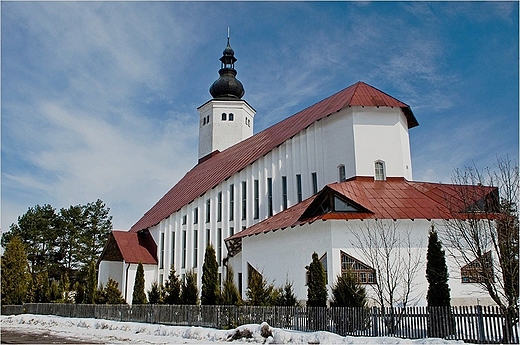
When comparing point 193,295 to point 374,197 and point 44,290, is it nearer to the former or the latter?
point 374,197

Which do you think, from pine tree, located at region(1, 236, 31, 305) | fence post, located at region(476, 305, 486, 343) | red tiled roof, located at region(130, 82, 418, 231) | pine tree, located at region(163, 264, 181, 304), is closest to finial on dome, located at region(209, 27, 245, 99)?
red tiled roof, located at region(130, 82, 418, 231)

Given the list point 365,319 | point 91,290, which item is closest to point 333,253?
point 365,319

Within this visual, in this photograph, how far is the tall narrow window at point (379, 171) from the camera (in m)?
26.1

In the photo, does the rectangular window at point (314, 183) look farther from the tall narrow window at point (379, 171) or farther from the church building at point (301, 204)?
the tall narrow window at point (379, 171)

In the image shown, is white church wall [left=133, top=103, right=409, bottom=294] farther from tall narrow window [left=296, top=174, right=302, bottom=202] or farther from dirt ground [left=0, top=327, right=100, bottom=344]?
A: dirt ground [left=0, top=327, right=100, bottom=344]

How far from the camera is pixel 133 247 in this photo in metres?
34.6

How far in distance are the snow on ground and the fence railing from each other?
724mm

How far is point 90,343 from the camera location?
1552 centimetres

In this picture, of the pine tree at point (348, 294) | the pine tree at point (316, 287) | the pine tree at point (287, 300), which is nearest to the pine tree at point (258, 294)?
the pine tree at point (287, 300)

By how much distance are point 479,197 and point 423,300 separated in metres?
5.61

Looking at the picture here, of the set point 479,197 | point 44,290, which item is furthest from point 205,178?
point 479,197

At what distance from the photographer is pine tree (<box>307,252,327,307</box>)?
55.6ft

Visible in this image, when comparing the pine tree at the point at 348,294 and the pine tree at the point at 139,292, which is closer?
the pine tree at the point at 348,294

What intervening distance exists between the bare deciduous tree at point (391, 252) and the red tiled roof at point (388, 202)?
1.76ft
